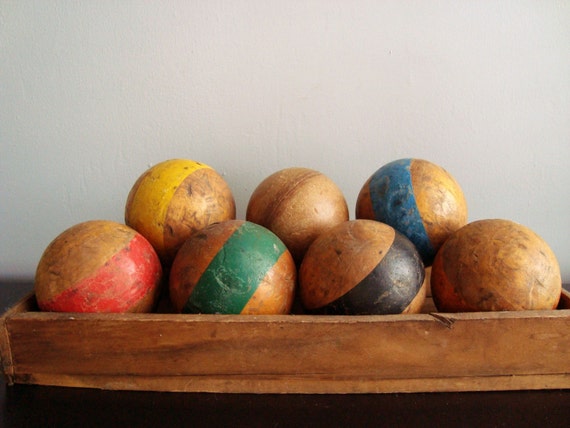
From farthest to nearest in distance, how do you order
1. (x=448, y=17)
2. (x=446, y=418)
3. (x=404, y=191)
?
(x=448, y=17)
(x=404, y=191)
(x=446, y=418)

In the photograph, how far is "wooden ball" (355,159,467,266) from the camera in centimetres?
147

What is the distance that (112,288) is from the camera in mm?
1247

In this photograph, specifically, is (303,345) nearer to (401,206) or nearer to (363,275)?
(363,275)

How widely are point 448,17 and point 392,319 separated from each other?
126 centimetres

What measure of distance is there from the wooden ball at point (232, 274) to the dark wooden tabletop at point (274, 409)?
9.1 inches

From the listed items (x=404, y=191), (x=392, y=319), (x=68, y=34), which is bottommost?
(x=392, y=319)

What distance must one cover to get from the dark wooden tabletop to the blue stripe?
0.47m

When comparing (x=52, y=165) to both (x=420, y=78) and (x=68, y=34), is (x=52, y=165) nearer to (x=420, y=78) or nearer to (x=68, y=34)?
(x=68, y=34)

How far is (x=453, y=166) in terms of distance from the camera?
6.39ft

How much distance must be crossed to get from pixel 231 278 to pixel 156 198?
43cm

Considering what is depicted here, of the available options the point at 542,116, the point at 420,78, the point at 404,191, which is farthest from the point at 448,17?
the point at 404,191

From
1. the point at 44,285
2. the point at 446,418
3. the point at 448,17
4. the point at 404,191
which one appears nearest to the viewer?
the point at 446,418

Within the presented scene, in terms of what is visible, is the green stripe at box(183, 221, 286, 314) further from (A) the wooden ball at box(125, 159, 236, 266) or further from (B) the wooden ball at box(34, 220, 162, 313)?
(A) the wooden ball at box(125, 159, 236, 266)

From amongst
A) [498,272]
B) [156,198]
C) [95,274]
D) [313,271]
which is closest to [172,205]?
[156,198]
